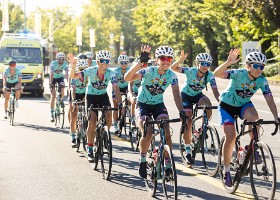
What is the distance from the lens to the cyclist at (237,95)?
8477mm

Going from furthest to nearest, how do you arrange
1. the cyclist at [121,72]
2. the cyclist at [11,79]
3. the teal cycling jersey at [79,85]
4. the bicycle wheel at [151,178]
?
the cyclist at [11,79] < the cyclist at [121,72] < the teal cycling jersey at [79,85] < the bicycle wheel at [151,178]

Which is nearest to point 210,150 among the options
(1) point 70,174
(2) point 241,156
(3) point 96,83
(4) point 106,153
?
(4) point 106,153

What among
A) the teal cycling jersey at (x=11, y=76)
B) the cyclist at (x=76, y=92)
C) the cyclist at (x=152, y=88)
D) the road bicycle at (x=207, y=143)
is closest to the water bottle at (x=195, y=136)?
the road bicycle at (x=207, y=143)

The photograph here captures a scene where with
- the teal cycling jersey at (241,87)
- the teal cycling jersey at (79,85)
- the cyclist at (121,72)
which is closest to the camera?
the teal cycling jersey at (241,87)

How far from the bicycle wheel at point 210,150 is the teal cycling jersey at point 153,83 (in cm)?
136

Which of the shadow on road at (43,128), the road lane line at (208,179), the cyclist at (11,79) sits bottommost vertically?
the shadow on road at (43,128)

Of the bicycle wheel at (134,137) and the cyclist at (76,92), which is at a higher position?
the cyclist at (76,92)

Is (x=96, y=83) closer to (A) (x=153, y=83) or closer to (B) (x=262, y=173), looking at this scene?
(A) (x=153, y=83)

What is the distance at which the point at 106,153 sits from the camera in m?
10.0

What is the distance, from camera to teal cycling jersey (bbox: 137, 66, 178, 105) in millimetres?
8844

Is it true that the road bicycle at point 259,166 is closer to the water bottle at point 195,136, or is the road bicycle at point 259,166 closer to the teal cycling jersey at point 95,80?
the water bottle at point 195,136

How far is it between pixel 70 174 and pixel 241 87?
2.99 m

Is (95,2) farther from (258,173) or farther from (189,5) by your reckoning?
(258,173)

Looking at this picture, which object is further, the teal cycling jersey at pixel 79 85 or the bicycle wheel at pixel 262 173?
the teal cycling jersey at pixel 79 85
